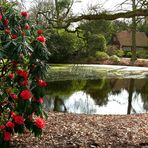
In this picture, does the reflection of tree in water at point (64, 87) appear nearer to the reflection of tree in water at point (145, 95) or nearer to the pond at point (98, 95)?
the pond at point (98, 95)

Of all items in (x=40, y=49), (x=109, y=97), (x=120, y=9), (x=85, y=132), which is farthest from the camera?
(x=109, y=97)

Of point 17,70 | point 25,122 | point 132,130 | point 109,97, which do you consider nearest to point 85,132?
point 132,130

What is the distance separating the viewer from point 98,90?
18.1 metres

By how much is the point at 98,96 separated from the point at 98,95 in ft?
0.98

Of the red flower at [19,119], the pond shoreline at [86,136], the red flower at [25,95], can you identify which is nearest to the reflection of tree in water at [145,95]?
the pond shoreline at [86,136]

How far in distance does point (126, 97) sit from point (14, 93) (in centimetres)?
1263

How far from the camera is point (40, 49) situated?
4148 mm

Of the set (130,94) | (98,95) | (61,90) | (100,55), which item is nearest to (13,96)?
(98,95)

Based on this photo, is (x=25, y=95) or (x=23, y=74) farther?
(x=23, y=74)

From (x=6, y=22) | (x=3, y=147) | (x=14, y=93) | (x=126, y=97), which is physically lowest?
(x=126, y=97)

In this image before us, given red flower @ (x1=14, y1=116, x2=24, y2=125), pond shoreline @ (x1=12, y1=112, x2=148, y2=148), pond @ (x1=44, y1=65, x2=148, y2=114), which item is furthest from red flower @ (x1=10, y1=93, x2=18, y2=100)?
pond @ (x1=44, y1=65, x2=148, y2=114)

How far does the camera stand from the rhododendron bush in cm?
396

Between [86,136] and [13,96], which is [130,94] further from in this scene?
[13,96]

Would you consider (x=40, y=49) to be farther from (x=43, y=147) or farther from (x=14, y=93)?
(x=43, y=147)
